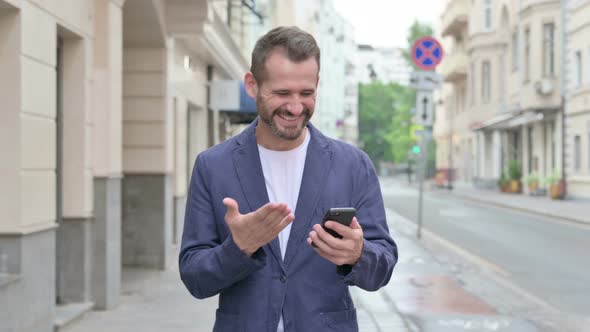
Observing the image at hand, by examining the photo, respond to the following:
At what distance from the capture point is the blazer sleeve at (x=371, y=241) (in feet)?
7.89

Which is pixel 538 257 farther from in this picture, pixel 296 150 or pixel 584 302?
pixel 296 150

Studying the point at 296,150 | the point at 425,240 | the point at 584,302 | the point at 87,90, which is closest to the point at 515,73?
the point at 425,240

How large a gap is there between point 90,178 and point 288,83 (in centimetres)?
581

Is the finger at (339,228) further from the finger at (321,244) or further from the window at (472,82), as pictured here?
the window at (472,82)

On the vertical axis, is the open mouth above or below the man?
above

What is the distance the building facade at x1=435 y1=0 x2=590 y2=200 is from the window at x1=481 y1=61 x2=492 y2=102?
0.06m

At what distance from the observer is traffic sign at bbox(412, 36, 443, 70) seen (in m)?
16.1

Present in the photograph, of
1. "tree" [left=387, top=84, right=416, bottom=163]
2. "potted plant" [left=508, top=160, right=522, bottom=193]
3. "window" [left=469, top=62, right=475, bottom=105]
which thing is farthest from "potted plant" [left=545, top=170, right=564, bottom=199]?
"tree" [left=387, top=84, right=416, bottom=163]

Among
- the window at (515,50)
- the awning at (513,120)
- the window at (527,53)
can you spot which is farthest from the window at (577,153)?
the window at (515,50)

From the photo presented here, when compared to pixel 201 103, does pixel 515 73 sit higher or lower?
higher

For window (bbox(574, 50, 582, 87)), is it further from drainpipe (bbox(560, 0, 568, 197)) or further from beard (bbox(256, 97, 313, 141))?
beard (bbox(256, 97, 313, 141))

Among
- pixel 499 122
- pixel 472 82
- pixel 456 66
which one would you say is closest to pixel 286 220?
pixel 499 122

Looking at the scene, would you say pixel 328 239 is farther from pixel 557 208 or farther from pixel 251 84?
pixel 557 208

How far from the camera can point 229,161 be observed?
2658 millimetres
